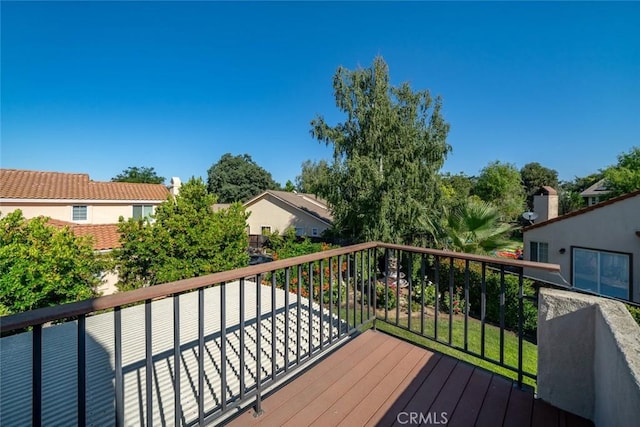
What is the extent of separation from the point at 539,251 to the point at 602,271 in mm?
1945

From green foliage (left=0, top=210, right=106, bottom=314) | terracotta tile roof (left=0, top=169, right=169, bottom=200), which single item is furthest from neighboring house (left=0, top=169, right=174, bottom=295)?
green foliage (left=0, top=210, right=106, bottom=314)

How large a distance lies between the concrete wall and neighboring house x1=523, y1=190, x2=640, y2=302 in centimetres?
669

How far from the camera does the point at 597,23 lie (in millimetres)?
6934

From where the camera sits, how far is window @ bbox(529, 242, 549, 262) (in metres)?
9.57

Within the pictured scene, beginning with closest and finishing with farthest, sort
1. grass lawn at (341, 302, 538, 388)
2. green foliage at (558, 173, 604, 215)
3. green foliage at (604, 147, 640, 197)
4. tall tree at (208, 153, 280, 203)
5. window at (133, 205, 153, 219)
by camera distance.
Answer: grass lawn at (341, 302, 538, 388), green foliage at (604, 147, 640, 197), window at (133, 205, 153, 219), green foliage at (558, 173, 604, 215), tall tree at (208, 153, 280, 203)

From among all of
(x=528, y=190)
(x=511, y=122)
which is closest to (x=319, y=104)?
(x=511, y=122)

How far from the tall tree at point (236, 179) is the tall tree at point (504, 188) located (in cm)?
2479

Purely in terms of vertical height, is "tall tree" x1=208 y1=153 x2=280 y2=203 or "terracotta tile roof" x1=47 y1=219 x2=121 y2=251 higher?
"tall tree" x1=208 y1=153 x2=280 y2=203

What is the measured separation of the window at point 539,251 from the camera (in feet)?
31.4

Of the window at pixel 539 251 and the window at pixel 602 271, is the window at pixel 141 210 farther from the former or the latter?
the window at pixel 602 271

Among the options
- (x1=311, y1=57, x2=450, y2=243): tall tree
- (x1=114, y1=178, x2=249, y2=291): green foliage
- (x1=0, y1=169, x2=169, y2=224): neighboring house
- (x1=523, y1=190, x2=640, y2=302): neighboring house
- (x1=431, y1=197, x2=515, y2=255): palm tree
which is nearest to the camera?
(x1=431, y1=197, x2=515, y2=255): palm tree

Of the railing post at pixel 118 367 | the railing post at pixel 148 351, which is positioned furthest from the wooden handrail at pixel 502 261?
the railing post at pixel 118 367

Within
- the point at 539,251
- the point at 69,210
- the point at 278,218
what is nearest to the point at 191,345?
the point at 539,251

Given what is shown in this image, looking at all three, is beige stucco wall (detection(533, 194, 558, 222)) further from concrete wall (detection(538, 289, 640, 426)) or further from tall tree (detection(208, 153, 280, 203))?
tall tree (detection(208, 153, 280, 203))
